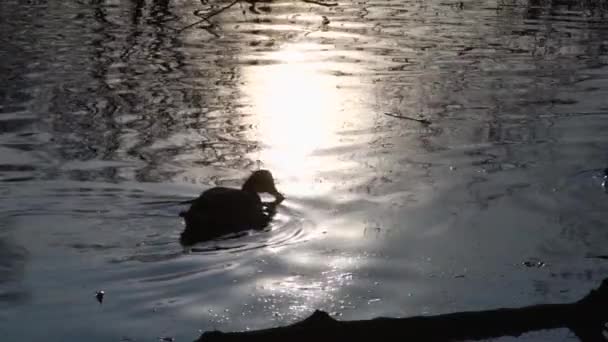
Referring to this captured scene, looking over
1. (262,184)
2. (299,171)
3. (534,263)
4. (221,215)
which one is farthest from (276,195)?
(534,263)

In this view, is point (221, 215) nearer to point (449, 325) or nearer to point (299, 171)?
point (299, 171)

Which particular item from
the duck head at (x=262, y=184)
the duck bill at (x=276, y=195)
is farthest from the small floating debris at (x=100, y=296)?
the duck bill at (x=276, y=195)

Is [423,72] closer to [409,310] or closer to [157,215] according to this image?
[157,215]

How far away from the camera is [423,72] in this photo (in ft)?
60.8

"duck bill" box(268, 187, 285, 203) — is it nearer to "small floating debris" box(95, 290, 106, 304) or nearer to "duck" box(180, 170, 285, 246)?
"duck" box(180, 170, 285, 246)

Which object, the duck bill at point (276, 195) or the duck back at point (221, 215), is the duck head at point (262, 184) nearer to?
the duck bill at point (276, 195)

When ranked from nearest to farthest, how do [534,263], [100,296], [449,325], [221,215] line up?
[449,325] < [100,296] < [534,263] < [221,215]

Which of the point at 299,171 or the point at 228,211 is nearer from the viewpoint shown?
the point at 228,211

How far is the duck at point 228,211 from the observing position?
32.8ft

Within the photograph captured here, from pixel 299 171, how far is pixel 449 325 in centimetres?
631

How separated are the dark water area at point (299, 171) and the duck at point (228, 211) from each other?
0.18m

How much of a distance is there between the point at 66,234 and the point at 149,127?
476cm

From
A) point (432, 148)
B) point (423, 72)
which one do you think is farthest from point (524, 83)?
point (432, 148)

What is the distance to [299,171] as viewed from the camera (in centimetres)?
1262
